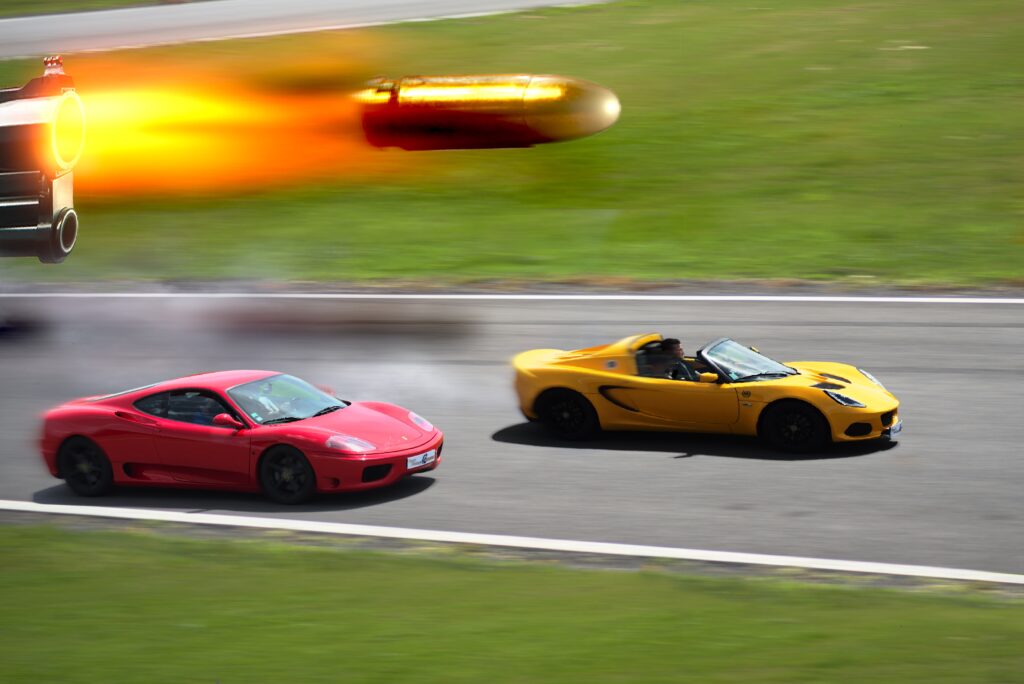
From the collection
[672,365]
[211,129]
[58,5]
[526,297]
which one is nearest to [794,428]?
[672,365]

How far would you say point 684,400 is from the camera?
1284 cm

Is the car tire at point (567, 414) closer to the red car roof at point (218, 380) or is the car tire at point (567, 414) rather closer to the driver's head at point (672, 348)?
the driver's head at point (672, 348)

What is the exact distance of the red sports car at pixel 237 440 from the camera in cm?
1157

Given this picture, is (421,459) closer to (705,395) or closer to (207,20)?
(705,395)

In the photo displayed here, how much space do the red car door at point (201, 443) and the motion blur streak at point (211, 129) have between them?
8.93 metres

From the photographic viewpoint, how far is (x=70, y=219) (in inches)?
560

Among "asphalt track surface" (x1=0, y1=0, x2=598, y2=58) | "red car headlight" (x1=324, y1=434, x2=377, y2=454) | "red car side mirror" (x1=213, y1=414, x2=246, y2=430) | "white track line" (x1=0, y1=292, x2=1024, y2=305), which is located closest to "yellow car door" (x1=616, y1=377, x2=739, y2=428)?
"red car headlight" (x1=324, y1=434, x2=377, y2=454)

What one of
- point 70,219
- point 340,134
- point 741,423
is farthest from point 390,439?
point 340,134

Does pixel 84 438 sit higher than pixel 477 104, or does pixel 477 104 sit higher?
pixel 477 104

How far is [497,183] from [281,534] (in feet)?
51.3

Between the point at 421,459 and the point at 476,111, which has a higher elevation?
the point at 476,111

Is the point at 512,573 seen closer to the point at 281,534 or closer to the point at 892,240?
the point at 281,534

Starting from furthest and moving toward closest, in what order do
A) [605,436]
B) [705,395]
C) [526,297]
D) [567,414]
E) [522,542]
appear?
[526,297] → [605,436] → [567,414] → [705,395] → [522,542]

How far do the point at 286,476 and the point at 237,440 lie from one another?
0.58m
